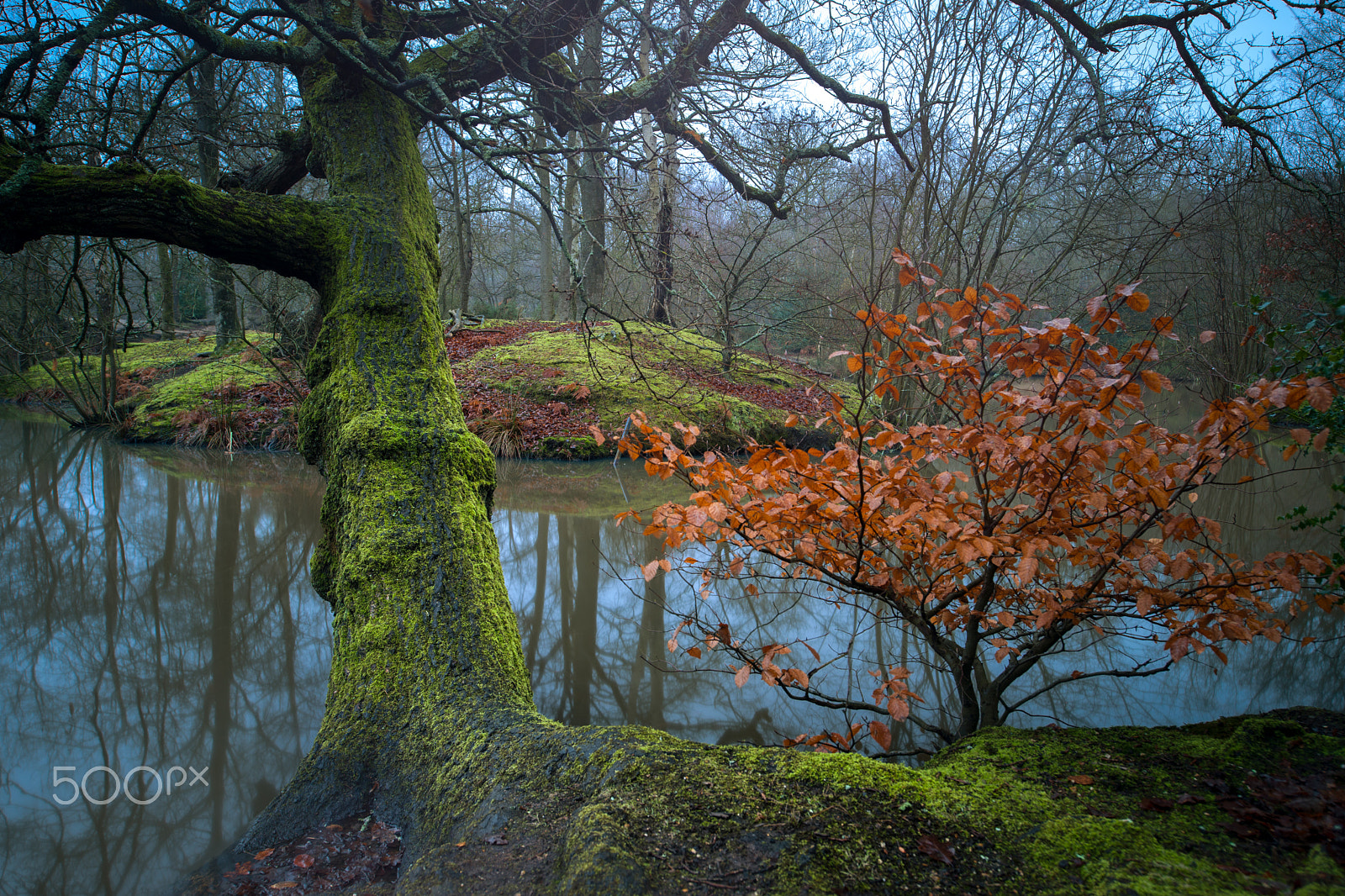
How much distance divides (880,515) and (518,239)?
78.0ft

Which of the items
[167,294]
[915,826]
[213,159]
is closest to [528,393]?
[213,159]

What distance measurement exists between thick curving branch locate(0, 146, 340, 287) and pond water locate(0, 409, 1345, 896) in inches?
96.8

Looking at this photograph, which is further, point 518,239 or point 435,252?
point 518,239

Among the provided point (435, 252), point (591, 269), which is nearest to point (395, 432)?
point (435, 252)

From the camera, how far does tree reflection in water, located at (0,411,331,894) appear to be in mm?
2637

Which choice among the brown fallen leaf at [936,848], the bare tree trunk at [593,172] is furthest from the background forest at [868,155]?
the brown fallen leaf at [936,848]

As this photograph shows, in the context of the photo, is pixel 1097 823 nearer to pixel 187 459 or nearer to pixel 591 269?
pixel 187 459

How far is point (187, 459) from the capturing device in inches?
379

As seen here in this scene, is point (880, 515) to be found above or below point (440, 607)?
above

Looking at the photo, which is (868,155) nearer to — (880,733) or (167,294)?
(880,733)

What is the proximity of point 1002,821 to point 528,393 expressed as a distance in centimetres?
1054

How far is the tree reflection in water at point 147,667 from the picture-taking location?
2637mm

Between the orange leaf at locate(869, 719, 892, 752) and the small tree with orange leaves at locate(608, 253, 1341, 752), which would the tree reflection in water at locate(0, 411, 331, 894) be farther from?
the orange leaf at locate(869, 719, 892, 752)

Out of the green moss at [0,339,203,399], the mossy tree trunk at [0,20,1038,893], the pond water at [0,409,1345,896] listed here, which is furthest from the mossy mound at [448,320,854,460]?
the green moss at [0,339,203,399]
